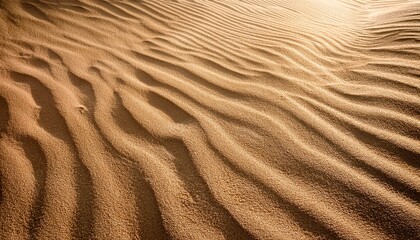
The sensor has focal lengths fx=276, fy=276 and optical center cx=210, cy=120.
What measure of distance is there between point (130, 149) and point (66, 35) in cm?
167

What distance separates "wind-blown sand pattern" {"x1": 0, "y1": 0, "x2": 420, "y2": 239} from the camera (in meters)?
1.15

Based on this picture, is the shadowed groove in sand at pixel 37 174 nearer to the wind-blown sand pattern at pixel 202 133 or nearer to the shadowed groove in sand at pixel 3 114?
the wind-blown sand pattern at pixel 202 133

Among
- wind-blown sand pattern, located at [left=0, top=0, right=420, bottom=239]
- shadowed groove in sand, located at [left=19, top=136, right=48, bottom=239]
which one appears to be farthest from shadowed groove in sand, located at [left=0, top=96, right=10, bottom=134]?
shadowed groove in sand, located at [left=19, top=136, right=48, bottom=239]

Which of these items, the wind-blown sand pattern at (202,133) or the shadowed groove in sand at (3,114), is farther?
the shadowed groove in sand at (3,114)

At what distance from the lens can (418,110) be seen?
1.63 m

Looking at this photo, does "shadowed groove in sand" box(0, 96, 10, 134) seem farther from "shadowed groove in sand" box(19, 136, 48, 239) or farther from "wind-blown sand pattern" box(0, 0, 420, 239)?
"shadowed groove in sand" box(19, 136, 48, 239)

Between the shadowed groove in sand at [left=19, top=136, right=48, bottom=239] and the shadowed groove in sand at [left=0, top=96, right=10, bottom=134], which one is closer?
the shadowed groove in sand at [left=19, top=136, right=48, bottom=239]

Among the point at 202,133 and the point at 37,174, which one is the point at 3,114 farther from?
the point at 202,133

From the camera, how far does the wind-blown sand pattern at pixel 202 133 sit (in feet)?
3.76

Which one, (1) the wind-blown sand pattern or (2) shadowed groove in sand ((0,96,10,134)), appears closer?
Result: (1) the wind-blown sand pattern

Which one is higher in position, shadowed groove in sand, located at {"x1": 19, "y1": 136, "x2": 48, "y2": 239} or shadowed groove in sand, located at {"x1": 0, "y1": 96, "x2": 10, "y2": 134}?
shadowed groove in sand, located at {"x1": 0, "y1": 96, "x2": 10, "y2": 134}

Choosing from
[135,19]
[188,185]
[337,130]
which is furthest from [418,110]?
[135,19]

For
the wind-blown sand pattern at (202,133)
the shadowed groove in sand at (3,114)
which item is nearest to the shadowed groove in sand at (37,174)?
the wind-blown sand pattern at (202,133)

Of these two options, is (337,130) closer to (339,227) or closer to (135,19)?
(339,227)
